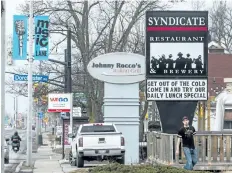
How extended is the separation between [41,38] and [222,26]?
4640 centimetres

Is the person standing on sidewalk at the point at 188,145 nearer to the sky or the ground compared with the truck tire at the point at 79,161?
nearer to the sky

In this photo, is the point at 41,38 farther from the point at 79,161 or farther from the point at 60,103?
the point at 79,161

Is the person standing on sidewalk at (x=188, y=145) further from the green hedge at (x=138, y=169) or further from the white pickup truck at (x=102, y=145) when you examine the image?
the white pickup truck at (x=102, y=145)

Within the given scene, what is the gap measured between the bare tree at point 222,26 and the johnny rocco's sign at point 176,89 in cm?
4996

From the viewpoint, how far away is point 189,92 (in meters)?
22.2

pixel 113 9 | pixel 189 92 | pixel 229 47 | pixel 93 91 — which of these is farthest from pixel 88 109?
pixel 229 47

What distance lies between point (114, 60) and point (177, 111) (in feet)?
12.4

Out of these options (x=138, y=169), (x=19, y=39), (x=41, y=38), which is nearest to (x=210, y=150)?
(x=138, y=169)

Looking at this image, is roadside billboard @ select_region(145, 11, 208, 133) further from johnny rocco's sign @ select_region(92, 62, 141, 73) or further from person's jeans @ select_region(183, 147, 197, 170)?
person's jeans @ select_region(183, 147, 197, 170)

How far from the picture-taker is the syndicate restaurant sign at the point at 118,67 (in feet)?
80.7

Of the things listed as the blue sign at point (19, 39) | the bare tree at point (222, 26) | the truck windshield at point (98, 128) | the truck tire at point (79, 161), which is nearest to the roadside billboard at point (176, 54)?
the truck windshield at point (98, 128)

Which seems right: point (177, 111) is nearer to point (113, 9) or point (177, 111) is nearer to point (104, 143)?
point (104, 143)

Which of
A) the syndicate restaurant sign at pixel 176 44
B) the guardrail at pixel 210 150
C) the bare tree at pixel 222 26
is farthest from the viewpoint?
the bare tree at pixel 222 26

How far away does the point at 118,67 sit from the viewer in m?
→ 24.8
